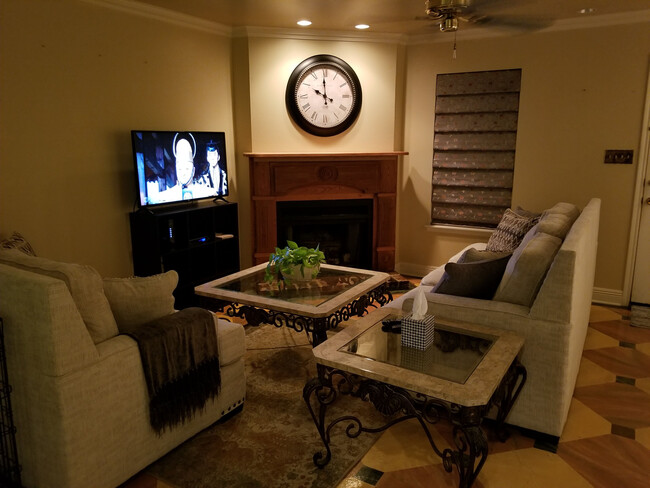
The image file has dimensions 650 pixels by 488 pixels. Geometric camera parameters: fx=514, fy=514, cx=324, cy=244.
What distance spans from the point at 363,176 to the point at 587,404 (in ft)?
9.98

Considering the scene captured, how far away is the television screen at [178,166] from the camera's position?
3990 mm

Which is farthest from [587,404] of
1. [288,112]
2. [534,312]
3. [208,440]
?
[288,112]

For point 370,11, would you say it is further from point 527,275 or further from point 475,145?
point 527,275

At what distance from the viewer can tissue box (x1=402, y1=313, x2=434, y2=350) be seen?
2215 mm

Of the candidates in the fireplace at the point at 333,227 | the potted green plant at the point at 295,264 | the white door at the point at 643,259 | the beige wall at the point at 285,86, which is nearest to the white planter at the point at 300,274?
the potted green plant at the point at 295,264

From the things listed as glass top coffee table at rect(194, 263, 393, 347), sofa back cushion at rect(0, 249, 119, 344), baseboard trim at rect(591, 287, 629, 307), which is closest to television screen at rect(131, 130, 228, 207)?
glass top coffee table at rect(194, 263, 393, 347)

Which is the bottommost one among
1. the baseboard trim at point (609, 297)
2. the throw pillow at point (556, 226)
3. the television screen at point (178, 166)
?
the baseboard trim at point (609, 297)

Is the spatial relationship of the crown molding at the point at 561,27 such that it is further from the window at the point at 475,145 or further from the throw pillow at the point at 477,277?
the throw pillow at the point at 477,277

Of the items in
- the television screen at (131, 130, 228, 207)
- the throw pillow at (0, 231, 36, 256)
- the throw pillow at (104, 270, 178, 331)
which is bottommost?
the throw pillow at (104, 270, 178, 331)

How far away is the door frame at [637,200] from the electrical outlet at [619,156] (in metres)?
0.07

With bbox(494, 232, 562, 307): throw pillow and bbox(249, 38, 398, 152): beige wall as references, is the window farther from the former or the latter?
bbox(494, 232, 562, 307): throw pillow

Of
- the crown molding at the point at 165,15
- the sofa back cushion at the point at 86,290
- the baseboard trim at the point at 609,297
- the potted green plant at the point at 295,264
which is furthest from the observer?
the baseboard trim at the point at 609,297

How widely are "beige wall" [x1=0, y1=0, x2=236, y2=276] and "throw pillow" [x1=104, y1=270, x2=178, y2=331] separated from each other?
1535mm

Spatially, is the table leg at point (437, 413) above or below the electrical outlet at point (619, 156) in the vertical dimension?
below
